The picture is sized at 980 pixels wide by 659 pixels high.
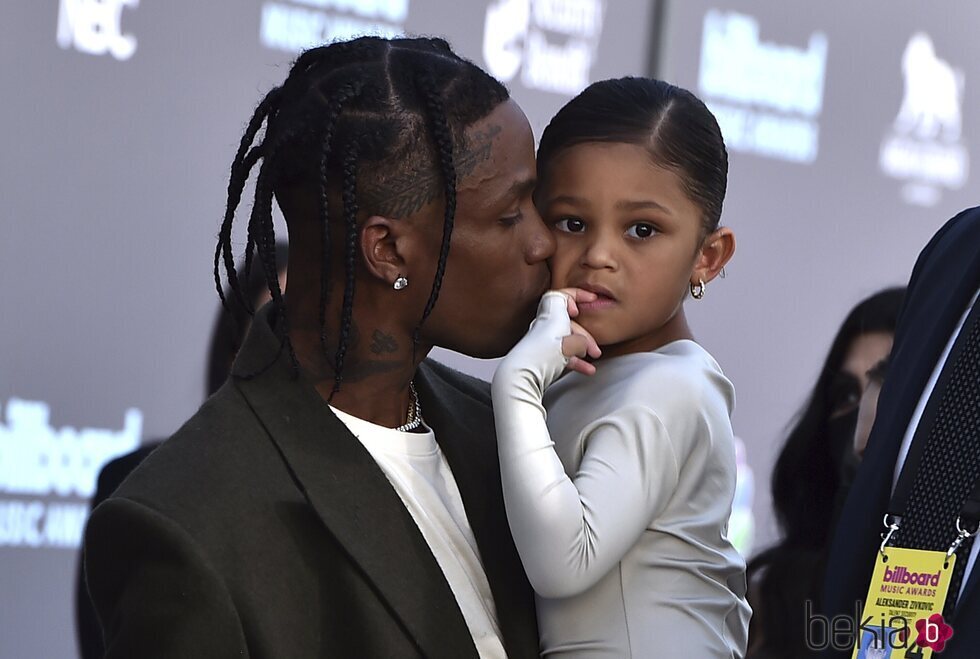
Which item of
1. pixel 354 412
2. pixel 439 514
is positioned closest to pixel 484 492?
pixel 439 514

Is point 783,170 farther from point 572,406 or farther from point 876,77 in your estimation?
point 572,406

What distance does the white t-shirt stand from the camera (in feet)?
6.14

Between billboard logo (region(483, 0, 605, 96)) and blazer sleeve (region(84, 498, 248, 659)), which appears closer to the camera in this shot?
blazer sleeve (region(84, 498, 248, 659))

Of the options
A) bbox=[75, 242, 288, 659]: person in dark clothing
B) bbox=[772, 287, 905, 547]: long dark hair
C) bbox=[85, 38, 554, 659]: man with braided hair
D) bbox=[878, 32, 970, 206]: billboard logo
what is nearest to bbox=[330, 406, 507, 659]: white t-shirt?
bbox=[85, 38, 554, 659]: man with braided hair

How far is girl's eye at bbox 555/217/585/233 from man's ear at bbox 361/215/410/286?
0.28m

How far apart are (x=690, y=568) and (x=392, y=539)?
0.42m

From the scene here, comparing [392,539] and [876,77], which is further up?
[876,77]

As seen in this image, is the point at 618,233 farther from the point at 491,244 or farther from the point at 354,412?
the point at 354,412

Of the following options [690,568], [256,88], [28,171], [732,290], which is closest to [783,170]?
[732,290]

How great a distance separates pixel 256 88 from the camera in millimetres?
3430

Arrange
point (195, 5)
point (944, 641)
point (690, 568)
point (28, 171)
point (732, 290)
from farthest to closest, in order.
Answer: point (732, 290), point (195, 5), point (28, 171), point (690, 568), point (944, 641)

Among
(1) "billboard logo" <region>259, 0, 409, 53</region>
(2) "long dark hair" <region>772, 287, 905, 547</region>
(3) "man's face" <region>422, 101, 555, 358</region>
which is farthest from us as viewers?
(2) "long dark hair" <region>772, 287, 905, 547</region>

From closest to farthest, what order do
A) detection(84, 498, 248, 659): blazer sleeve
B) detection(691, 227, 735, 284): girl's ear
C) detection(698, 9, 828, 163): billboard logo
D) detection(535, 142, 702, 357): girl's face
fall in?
detection(84, 498, 248, 659): blazer sleeve → detection(535, 142, 702, 357): girl's face → detection(691, 227, 735, 284): girl's ear → detection(698, 9, 828, 163): billboard logo

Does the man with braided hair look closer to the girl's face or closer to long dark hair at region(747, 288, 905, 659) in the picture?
the girl's face
